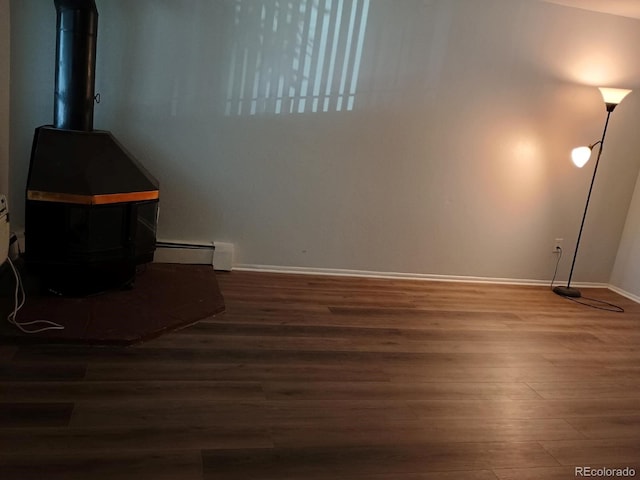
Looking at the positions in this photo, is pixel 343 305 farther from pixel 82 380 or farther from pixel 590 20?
pixel 590 20

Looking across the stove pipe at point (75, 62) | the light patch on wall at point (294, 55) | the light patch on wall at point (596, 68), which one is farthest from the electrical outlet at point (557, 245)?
the stove pipe at point (75, 62)

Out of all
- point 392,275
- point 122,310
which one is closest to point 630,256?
point 392,275

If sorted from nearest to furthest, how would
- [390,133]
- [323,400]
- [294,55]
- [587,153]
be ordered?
[323,400], [294,55], [390,133], [587,153]

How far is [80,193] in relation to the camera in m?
2.77

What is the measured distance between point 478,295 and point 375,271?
78 centimetres

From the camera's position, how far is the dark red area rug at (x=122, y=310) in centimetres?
254

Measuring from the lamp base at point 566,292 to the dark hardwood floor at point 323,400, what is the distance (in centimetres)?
81

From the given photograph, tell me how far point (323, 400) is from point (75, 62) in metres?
2.23

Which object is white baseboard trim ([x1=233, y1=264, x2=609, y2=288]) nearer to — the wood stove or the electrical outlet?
the electrical outlet

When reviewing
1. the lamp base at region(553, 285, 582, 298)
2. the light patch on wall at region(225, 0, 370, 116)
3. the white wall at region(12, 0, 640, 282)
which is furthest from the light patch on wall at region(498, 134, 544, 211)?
the light patch on wall at region(225, 0, 370, 116)

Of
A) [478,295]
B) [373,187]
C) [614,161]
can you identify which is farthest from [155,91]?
[614,161]

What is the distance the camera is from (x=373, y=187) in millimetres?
3996

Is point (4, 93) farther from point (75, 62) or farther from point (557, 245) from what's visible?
point (557, 245)

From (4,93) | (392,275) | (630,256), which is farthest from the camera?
(630,256)
